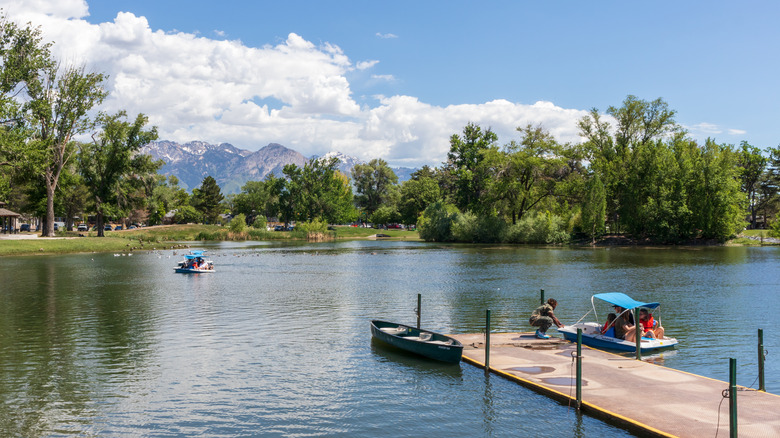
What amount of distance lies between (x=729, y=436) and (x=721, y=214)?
105 meters

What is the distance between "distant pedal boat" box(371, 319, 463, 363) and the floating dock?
0.86 metres

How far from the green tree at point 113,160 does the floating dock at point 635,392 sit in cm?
9377

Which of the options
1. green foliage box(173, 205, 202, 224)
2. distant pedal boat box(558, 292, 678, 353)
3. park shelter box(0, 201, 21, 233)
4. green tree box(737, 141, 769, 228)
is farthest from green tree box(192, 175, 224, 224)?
distant pedal boat box(558, 292, 678, 353)

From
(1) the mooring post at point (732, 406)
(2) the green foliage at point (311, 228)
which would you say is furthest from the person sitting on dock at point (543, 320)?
(2) the green foliage at point (311, 228)

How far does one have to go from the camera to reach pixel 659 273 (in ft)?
181

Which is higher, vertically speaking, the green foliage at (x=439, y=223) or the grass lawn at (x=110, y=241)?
the green foliage at (x=439, y=223)

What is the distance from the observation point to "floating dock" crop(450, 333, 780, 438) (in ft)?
45.6

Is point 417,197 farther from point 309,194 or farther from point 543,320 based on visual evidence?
point 543,320

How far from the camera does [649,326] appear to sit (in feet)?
80.8

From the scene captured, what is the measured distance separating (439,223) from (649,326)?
10218cm

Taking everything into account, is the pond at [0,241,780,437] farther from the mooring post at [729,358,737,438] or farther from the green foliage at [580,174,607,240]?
the green foliage at [580,174,607,240]

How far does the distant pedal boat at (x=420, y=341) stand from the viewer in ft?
71.1

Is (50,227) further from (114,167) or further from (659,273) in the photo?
(659,273)

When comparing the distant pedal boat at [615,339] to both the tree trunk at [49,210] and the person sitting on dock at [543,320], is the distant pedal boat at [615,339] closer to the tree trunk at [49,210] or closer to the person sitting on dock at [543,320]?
the person sitting on dock at [543,320]
